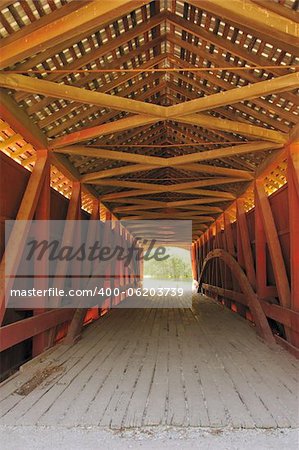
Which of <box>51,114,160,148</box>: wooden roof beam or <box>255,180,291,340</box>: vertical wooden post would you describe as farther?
<box>255,180,291,340</box>: vertical wooden post

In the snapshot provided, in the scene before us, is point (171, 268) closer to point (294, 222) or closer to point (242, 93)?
point (294, 222)

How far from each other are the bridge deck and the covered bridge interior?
0.02 meters

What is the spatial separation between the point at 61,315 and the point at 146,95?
3.47 meters

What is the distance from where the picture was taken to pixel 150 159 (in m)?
5.66

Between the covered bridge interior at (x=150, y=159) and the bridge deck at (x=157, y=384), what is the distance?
2cm

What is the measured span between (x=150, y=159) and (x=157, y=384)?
3557 mm

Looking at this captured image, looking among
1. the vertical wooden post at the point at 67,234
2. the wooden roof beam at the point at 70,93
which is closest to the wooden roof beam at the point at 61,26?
the wooden roof beam at the point at 70,93

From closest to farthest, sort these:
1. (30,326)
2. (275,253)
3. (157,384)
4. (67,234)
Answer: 1. (157,384)
2. (30,326)
3. (275,253)
4. (67,234)

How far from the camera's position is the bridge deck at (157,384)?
2.44 metres

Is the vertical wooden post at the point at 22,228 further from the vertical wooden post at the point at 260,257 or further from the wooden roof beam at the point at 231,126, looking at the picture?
the vertical wooden post at the point at 260,257

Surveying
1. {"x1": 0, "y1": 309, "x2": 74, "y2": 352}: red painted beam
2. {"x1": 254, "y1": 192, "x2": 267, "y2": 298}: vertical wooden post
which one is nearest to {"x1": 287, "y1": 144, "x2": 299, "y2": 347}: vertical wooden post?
{"x1": 254, "y1": 192, "x2": 267, "y2": 298}: vertical wooden post

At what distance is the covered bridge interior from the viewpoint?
2.66 metres

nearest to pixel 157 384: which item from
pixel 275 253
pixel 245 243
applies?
pixel 275 253

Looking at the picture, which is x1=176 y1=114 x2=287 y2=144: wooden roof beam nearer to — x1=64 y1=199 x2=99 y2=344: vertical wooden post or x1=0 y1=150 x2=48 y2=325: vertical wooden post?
x1=0 y1=150 x2=48 y2=325: vertical wooden post
